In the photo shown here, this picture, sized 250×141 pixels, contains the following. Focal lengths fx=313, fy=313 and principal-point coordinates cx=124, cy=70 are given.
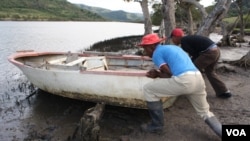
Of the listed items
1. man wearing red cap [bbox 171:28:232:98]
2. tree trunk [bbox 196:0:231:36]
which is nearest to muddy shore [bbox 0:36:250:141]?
man wearing red cap [bbox 171:28:232:98]

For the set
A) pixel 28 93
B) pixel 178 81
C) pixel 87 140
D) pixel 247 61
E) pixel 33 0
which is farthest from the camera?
pixel 33 0

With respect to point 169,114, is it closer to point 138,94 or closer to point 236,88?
point 138,94

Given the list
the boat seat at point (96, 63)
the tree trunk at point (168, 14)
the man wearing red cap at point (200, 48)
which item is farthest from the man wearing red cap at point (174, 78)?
the tree trunk at point (168, 14)

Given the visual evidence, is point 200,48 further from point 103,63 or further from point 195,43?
point 103,63

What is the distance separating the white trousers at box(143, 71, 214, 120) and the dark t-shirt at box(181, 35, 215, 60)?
95.7 inches

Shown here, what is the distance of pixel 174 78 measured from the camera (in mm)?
5840

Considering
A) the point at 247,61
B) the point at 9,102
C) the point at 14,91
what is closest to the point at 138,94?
the point at 9,102

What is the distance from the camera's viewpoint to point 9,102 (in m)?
11.1

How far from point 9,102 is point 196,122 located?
271 inches

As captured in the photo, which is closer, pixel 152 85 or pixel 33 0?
pixel 152 85

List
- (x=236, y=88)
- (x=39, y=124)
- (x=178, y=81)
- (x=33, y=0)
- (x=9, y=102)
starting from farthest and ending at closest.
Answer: (x=33, y=0) → (x=9, y=102) → (x=236, y=88) → (x=39, y=124) → (x=178, y=81)

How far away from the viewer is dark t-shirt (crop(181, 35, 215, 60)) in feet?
27.0

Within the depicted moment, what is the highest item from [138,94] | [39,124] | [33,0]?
[33,0]

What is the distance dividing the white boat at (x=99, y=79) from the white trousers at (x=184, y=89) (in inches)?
60.7
